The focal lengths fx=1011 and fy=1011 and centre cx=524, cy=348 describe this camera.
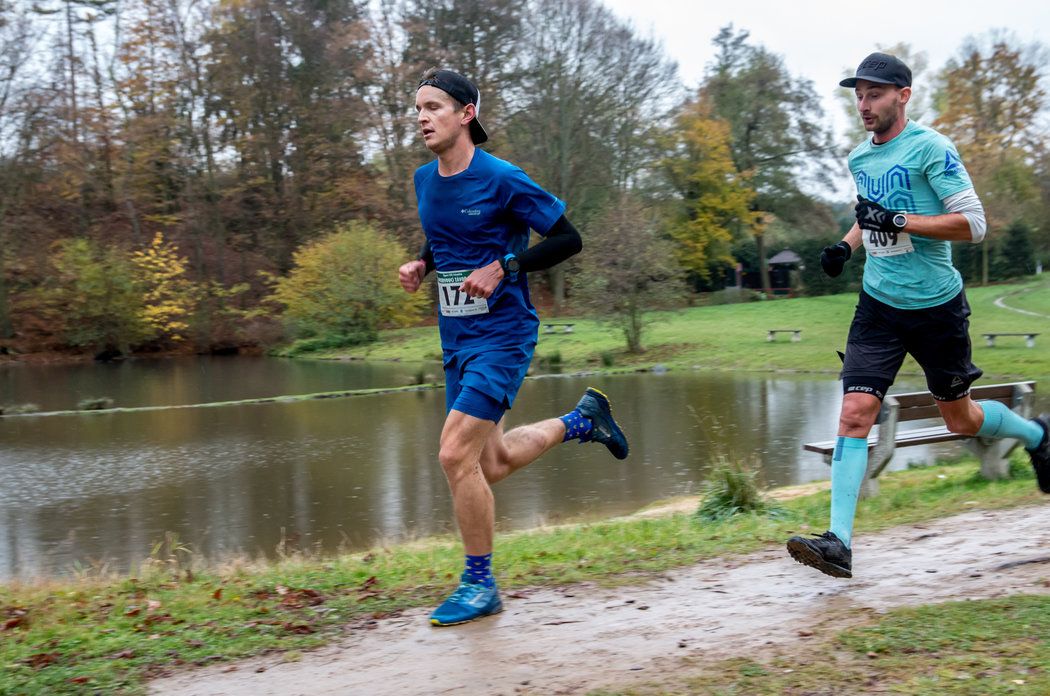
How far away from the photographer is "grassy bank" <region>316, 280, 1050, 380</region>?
26625mm

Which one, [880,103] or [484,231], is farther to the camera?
[880,103]

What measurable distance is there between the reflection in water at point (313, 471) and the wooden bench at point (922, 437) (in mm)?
2079

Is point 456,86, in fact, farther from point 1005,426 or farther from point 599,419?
point 1005,426

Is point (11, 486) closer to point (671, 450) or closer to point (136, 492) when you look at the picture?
point (136, 492)

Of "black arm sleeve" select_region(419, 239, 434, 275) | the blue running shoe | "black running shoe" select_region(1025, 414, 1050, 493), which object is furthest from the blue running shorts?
"black running shoe" select_region(1025, 414, 1050, 493)

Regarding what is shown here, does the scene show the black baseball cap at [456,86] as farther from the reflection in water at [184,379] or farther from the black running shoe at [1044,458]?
the reflection in water at [184,379]

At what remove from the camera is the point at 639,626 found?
13.3ft

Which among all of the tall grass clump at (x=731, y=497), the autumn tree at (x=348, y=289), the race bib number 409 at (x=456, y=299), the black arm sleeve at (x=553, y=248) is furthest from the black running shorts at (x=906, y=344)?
the autumn tree at (x=348, y=289)

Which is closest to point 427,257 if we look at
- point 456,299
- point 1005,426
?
point 456,299

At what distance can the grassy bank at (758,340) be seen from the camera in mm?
26625

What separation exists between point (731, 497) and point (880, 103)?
349 centimetres

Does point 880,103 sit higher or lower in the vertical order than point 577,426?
higher

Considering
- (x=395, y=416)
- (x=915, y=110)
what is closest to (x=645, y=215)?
(x=395, y=416)

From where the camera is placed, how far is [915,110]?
198 ft
